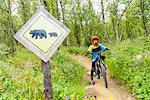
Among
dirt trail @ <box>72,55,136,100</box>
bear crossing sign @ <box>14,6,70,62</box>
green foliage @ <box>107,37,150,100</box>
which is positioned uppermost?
bear crossing sign @ <box>14,6,70,62</box>

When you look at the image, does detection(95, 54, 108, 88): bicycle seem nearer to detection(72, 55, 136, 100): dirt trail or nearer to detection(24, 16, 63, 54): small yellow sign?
detection(72, 55, 136, 100): dirt trail

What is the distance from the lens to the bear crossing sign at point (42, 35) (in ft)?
13.5

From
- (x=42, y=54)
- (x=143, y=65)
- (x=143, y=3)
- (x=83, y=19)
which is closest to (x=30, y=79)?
(x=42, y=54)

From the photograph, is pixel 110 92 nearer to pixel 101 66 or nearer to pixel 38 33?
pixel 101 66

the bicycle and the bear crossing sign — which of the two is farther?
the bicycle

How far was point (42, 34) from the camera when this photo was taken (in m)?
4.14

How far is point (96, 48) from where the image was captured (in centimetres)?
1042

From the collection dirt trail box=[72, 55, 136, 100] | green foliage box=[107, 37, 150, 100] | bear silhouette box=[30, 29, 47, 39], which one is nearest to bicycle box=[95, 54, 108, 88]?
Answer: dirt trail box=[72, 55, 136, 100]

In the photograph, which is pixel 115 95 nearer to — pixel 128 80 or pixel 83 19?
pixel 128 80

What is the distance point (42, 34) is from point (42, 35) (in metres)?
0.02

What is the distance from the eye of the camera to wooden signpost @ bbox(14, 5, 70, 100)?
13.5 feet

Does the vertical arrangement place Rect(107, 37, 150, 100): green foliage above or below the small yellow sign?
below

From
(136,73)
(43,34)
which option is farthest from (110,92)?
(43,34)

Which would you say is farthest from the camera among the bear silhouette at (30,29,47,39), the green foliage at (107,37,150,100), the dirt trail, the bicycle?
the bicycle
